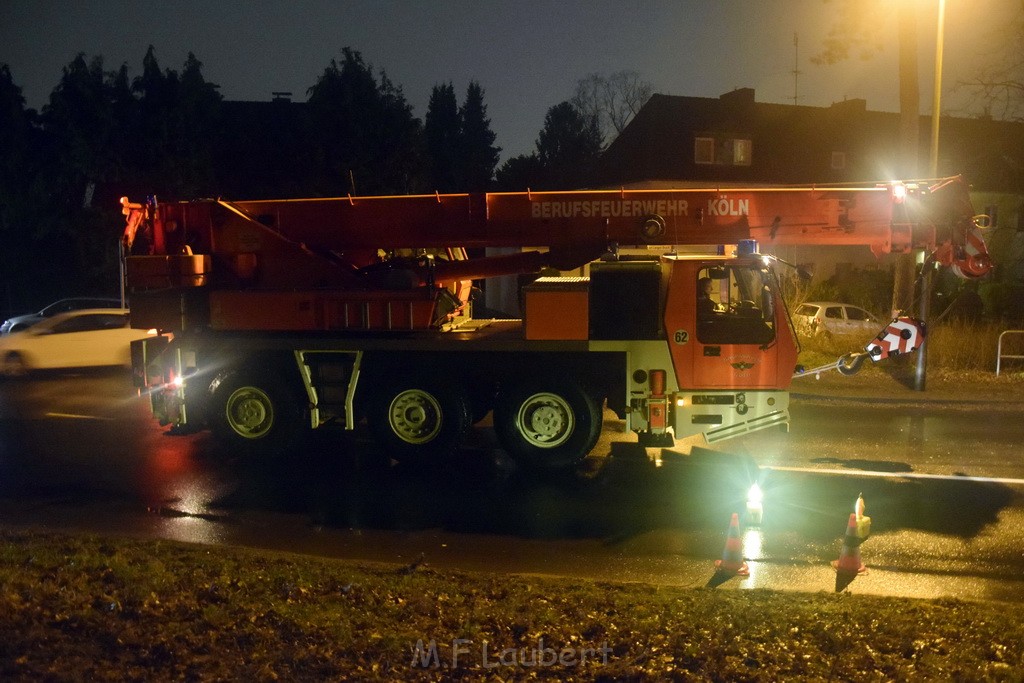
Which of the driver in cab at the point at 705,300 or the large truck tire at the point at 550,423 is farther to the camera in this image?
the large truck tire at the point at 550,423

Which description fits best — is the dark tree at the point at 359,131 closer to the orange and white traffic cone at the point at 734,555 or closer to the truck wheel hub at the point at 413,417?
the truck wheel hub at the point at 413,417

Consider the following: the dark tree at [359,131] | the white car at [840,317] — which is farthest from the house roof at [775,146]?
the white car at [840,317]

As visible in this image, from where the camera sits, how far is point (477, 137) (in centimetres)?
9669

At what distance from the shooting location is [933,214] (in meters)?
10.7

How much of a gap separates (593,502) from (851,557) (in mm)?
2651

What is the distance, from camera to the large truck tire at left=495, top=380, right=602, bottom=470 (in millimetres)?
10109

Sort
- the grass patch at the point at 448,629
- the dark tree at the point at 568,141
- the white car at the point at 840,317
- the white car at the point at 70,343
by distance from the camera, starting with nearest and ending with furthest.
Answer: the grass patch at the point at 448,629 < the white car at the point at 70,343 < the white car at the point at 840,317 < the dark tree at the point at 568,141

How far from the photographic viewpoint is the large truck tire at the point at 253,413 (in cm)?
1098

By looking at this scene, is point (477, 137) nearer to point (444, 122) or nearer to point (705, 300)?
point (444, 122)

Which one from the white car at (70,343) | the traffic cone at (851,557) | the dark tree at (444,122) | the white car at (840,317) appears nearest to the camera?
the traffic cone at (851,557)

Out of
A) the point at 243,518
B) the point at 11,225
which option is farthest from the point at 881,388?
the point at 11,225

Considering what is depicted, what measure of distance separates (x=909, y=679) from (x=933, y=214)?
724 cm

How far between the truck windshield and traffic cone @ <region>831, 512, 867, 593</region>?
2981 millimetres

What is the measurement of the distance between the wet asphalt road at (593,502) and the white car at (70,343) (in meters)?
5.29
